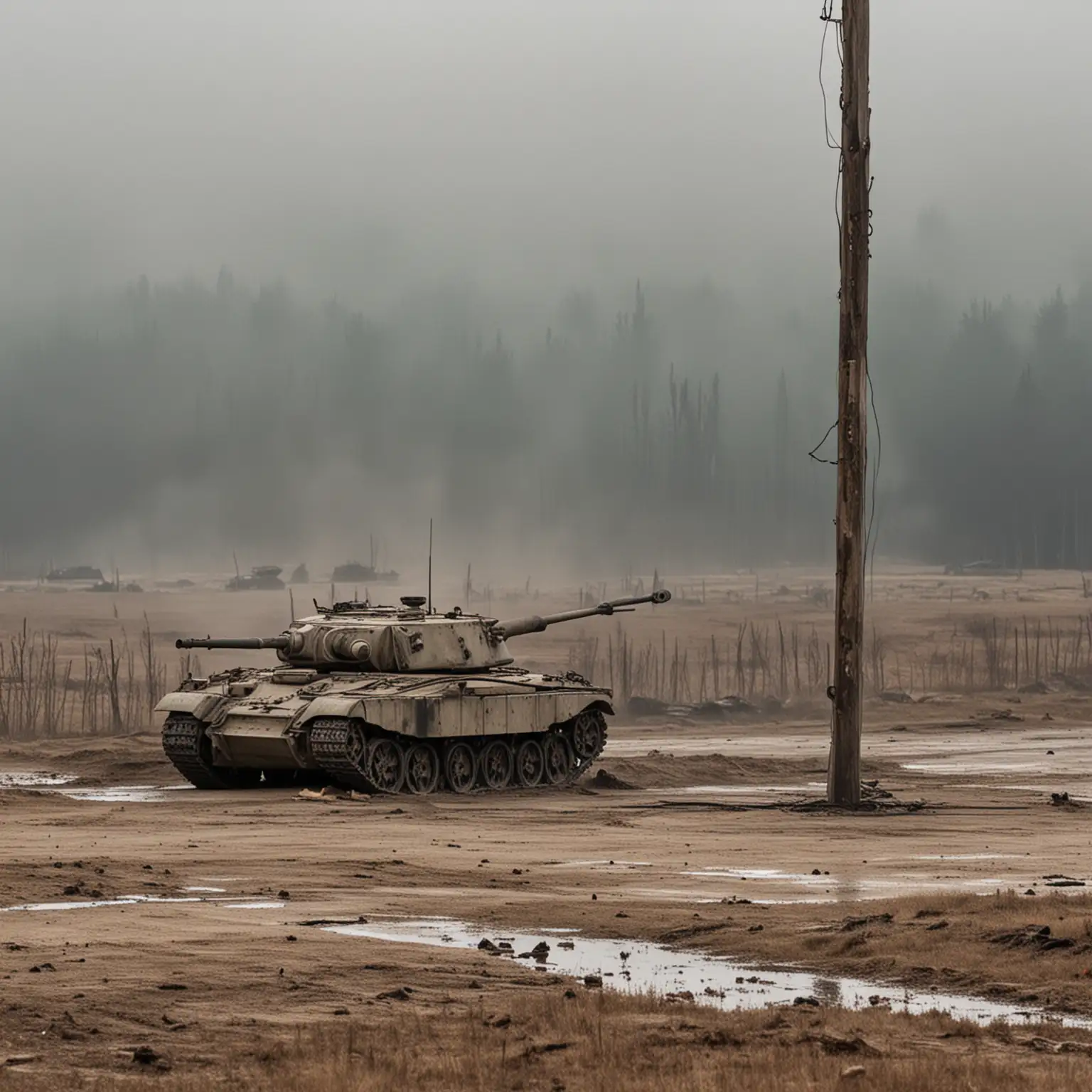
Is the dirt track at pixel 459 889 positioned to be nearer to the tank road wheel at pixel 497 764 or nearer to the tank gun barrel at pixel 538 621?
the tank road wheel at pixel 497 764

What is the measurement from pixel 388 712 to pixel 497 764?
270 cm

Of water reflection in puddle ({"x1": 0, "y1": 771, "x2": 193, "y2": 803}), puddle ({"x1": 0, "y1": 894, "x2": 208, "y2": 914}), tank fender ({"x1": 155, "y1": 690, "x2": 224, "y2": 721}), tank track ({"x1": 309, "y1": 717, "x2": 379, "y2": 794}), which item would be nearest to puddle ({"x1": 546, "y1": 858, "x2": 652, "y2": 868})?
puddle ({"x1": 0, "y1": 894, "x2": 208, "y2": 914})

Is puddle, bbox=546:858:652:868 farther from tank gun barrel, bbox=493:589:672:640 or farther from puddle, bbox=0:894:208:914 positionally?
tank gun barrel, bbox=493:589:672:640

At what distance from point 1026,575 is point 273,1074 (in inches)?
4220

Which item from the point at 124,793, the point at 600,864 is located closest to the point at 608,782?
the point at 124,793

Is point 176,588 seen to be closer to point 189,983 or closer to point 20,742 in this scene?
point 20,742

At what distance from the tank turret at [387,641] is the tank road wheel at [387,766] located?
1748 millimetres

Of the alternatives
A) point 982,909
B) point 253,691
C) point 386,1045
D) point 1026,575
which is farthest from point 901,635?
point 386,1045

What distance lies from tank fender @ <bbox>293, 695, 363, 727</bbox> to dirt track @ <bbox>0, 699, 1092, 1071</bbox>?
1.06m

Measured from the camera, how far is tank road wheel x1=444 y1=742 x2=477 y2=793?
27.7 metres

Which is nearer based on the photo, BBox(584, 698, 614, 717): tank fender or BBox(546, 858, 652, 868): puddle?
BBox(546, 858, 652, 868): puddle

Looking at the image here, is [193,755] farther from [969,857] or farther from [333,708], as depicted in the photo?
[969,857]

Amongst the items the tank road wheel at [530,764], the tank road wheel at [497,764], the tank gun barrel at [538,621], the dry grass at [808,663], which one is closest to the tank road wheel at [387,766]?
the tank road wheel at [497,764]

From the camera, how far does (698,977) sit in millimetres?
12312
